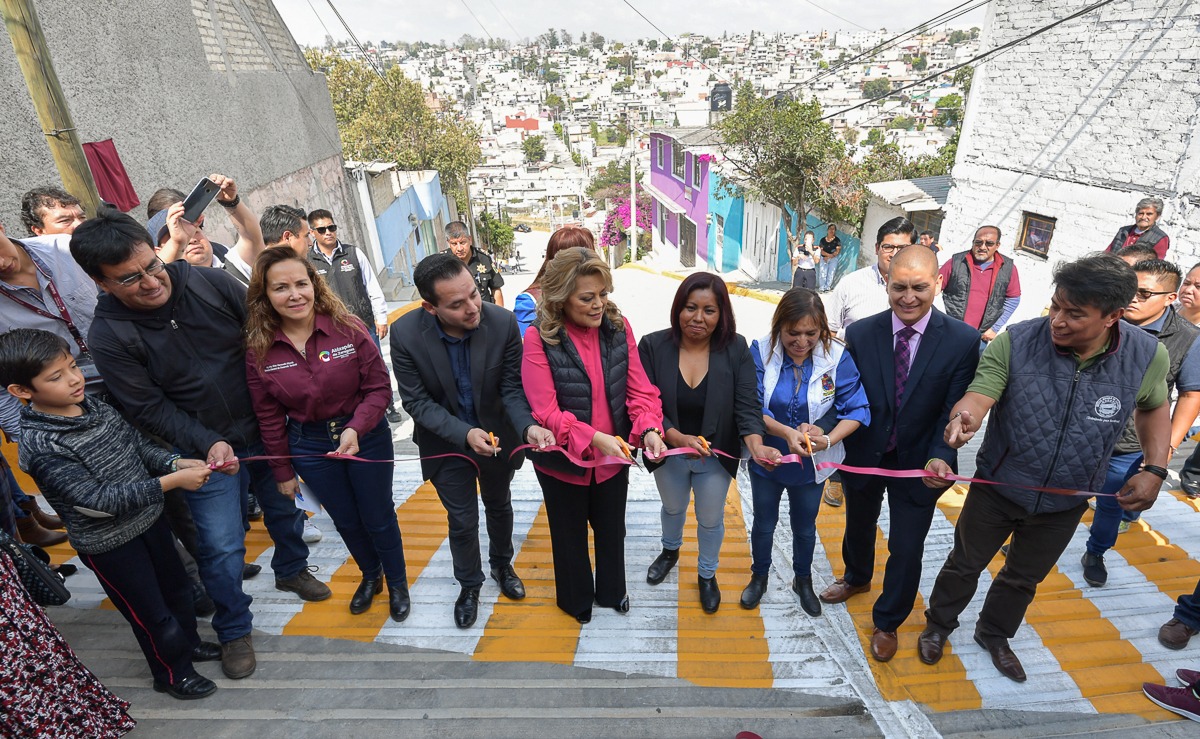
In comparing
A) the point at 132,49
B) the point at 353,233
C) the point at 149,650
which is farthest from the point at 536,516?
the point at 353,233

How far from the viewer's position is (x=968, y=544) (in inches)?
114

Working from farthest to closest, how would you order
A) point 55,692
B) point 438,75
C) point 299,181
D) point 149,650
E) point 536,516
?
point 438,75 < point 299,181 < point 536,516 < point 149,650 < point 55,692

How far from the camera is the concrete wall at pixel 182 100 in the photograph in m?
5.23

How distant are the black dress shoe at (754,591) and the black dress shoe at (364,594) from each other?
214 centimetres

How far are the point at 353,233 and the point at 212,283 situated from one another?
40.4 ft

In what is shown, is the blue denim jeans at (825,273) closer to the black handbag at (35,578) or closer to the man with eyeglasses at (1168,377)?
the man with eyeglasses at (1168,377)

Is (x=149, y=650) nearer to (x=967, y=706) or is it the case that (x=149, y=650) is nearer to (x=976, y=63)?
(x=967, y=706)

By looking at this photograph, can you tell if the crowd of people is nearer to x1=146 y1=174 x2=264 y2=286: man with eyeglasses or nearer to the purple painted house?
x1=146 y1=174 x2=264 y2=286: man with eyeglasses

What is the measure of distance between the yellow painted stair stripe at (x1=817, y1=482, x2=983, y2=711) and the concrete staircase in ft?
1.06

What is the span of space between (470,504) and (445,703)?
948 mm

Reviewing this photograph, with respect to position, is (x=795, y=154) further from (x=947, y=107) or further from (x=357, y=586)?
(x=947, y=107)

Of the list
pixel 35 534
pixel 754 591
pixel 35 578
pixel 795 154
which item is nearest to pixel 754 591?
pixel 754 591

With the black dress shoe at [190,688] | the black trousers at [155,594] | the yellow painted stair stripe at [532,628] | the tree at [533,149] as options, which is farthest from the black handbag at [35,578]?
the tree at [533,149]

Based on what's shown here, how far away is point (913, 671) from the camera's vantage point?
3.02 m
